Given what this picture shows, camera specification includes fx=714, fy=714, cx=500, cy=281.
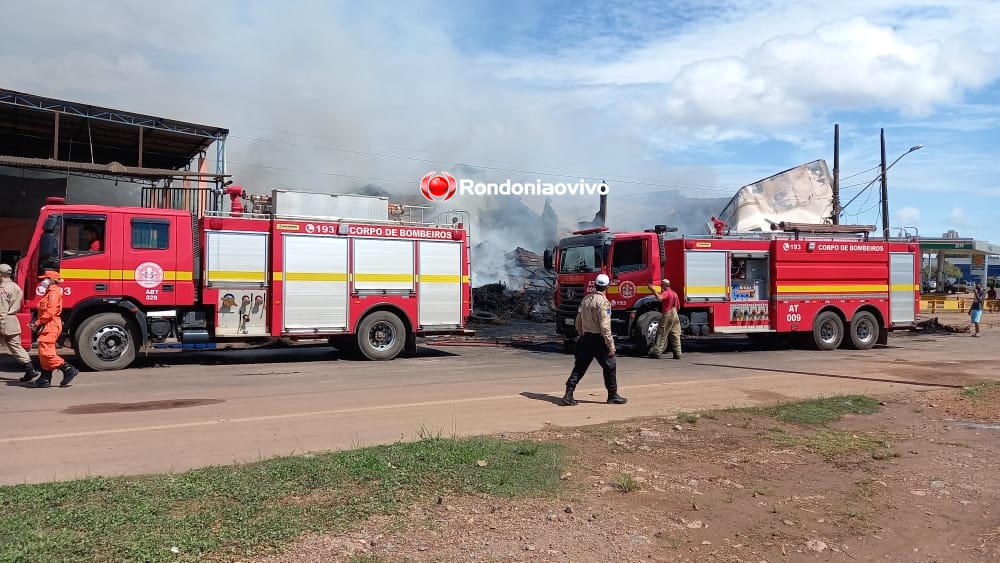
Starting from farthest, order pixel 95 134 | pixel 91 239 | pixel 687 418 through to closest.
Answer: pixel 95 134 → pixel 91 239 → pixel 687 418

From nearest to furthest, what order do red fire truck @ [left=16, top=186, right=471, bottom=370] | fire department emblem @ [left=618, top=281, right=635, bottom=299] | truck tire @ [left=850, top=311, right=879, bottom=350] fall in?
red fire truck @ [left=16, top=186, right=471, bottom=370] < fire department emblem @ [left=618, top=281, right=635, bottom=299] < truck tire @ [left=850, top=311, right=879, bottom=350]

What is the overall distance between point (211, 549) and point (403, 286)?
10.1 meters

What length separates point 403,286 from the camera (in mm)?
13570

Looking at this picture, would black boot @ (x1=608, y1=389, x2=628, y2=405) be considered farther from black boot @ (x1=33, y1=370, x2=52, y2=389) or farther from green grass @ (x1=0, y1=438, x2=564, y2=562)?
black boot @ (x1=33, y1=370, x2=52, y2=389)

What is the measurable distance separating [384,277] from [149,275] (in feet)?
13.0

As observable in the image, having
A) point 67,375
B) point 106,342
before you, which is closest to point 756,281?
point 106,342

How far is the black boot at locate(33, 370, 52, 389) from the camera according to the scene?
363 inches

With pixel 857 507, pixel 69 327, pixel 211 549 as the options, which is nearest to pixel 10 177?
pixel 69 327

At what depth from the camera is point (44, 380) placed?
922cm

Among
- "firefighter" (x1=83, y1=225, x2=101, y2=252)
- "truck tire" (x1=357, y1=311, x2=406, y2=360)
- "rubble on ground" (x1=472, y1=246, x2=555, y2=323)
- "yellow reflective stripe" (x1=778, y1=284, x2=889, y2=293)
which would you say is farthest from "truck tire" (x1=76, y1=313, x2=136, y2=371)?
"rubble on ground" (x1=472, y1=246, x2=555, y2=323)

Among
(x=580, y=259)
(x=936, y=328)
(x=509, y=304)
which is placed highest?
(x=580, y=259)

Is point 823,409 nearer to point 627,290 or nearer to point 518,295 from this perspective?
point 627,290

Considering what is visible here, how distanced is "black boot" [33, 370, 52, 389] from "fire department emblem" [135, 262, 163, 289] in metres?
2.37

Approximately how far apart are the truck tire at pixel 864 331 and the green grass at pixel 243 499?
13.2m
